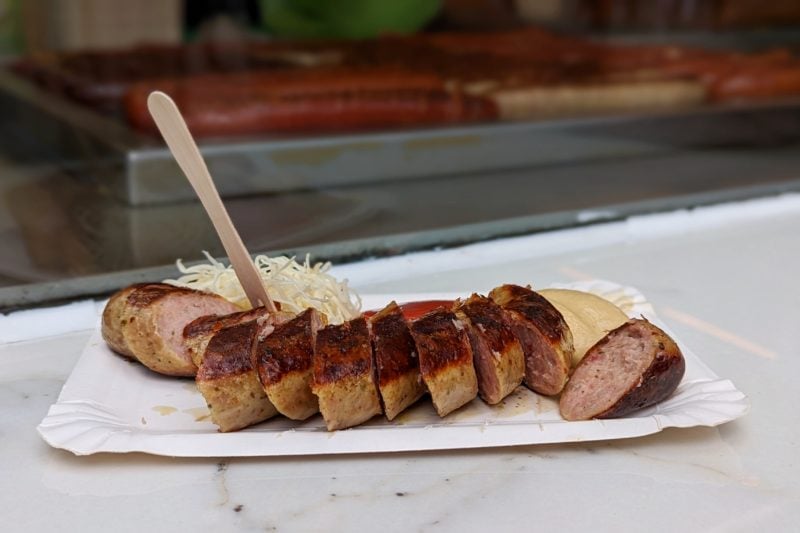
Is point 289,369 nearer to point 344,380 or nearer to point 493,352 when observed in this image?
point 344,380

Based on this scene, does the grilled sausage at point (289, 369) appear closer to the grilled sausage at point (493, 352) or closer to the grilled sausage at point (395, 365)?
the grilled sausage at point (395, 365)

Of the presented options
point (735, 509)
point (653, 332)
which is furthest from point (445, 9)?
point (735, 509)

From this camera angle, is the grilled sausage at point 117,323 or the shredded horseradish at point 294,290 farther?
the shredded horseradish at point 294,290

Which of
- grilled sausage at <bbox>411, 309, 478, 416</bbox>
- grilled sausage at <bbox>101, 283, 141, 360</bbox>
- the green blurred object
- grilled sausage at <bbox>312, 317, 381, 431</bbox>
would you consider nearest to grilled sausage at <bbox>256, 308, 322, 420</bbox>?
grilled sausage at <bbox>312, 317, 381, 431</bbox>

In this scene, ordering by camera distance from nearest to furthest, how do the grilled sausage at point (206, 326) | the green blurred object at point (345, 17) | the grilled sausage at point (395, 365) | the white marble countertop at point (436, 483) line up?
the white marble countertop at point (436, 483) < the grilled sausage at point (395, 365) < the grilled sausage at point (206, 326) < the green blurred object at point (345, 17)

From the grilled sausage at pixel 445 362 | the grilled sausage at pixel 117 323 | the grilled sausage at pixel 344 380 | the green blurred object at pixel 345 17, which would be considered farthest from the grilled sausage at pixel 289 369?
the green blurred object at pixel 345 17

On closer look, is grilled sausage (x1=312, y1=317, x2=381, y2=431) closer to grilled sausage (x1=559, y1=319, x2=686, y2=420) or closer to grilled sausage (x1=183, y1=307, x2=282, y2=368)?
grilled sausage (x1=183, y1=307, x2=282, y2=368)

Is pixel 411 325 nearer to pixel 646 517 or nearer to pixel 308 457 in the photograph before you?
pixel 308 457

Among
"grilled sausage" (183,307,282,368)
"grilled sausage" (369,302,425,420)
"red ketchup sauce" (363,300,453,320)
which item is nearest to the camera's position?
"grilled sausage" (369,302,425,420)
